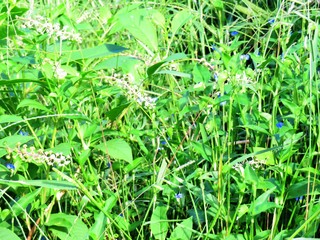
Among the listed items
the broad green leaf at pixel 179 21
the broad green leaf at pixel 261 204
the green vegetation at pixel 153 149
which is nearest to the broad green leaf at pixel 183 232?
the green vegetation at pixel 153 149

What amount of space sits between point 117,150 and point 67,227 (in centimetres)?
21

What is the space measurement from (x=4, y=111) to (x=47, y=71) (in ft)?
1.02

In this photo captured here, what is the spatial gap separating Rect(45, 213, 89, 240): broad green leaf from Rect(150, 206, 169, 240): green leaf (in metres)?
0.15

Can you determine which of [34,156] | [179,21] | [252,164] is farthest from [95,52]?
[252,164]

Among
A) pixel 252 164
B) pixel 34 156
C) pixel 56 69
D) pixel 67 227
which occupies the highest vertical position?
pixel 56 69

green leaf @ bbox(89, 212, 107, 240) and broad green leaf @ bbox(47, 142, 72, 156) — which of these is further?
broad green leaf @ bbox(47, 142, 72, 156)

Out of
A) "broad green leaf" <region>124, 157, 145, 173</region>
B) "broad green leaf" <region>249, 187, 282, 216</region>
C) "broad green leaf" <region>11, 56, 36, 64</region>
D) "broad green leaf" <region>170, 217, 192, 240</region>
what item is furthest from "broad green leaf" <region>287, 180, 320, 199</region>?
"broad green leaf" <region>11, 56, 36, 64</region>

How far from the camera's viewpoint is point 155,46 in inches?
64.5

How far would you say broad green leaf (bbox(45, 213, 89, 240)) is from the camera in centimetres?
153

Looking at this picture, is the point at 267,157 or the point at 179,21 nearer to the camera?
the point at 267,157

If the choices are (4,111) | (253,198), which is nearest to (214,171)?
(253,198)

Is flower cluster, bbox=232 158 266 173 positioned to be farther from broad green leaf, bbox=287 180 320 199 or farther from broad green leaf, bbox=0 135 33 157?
broad green leaf, bbox=0 135 33 157

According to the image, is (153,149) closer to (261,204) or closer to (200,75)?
(200,75)

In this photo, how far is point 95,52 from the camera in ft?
5.56
